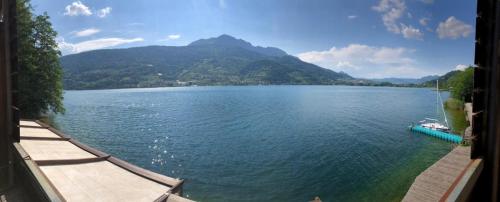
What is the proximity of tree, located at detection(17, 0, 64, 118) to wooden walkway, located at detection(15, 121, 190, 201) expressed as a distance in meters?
28.4

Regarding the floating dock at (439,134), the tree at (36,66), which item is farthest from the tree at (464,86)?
the tree at (36,66)

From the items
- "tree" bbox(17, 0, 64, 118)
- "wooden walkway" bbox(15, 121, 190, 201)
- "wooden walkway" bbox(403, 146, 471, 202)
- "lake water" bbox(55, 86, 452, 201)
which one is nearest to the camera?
"wooden walkway" bbox(15, 121, 190, 201)

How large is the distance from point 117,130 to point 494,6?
5283cm

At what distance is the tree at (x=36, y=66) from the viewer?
38.9 meters

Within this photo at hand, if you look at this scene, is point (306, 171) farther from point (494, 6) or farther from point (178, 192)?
point (494, 6)

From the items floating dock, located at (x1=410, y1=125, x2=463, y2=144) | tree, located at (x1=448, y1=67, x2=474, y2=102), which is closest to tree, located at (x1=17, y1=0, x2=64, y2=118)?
floating dock, located at (x1=410, y1=125, x2=463, y2=144)

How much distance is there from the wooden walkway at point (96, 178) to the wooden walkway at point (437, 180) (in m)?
16.1

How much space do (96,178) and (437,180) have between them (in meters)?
24.7

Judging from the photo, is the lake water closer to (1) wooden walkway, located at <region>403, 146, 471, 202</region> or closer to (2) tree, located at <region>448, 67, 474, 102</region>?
(1) wooden walkway, located at <region>403, 146, 471, 202</region>

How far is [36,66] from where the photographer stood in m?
40.8

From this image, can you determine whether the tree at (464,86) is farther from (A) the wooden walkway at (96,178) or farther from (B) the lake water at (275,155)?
(A) the wooden walkway at (96,178)

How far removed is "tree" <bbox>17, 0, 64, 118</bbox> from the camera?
38.9 m

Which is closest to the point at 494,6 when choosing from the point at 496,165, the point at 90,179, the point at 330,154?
the point at 496,165

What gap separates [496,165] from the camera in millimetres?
4867
